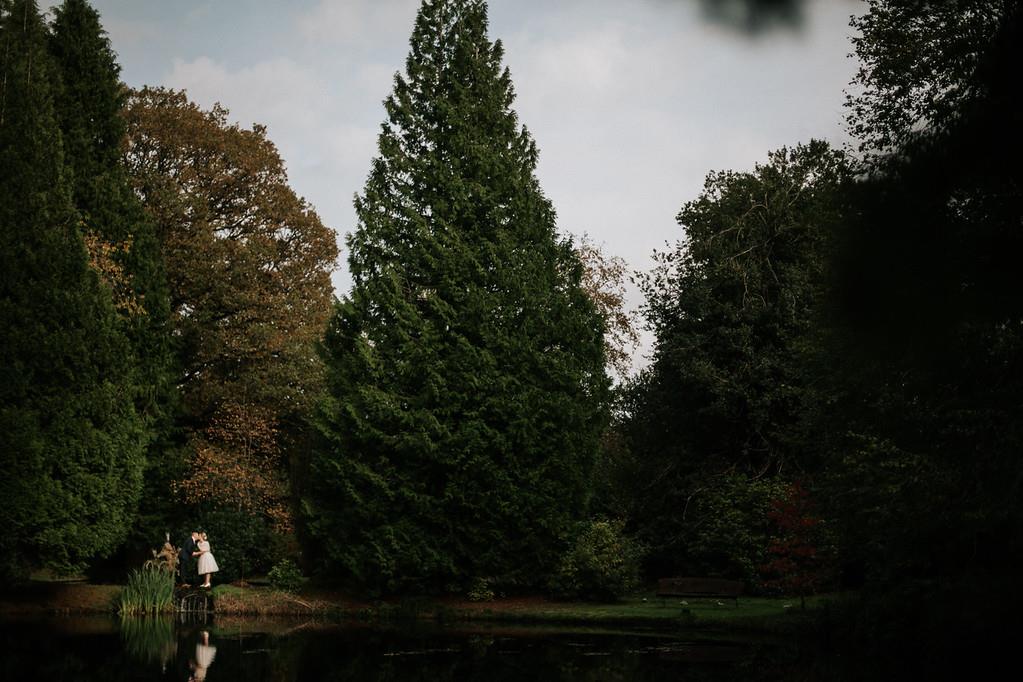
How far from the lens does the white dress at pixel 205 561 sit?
23672 millimetres

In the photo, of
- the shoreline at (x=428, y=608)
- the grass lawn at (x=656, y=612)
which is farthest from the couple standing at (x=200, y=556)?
the grass lawn at (x=656, y=612)

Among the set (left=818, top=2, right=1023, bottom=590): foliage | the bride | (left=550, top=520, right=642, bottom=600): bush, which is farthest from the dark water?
the bride

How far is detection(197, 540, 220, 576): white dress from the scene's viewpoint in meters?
23.7

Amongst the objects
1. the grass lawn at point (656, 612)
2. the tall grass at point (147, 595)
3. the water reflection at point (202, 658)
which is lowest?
the grass lawn at point (656, 612)

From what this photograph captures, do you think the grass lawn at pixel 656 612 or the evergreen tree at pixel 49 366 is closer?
the grass lawn at pixel 656 612

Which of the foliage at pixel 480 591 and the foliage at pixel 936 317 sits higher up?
the foliage at pixel 936 317

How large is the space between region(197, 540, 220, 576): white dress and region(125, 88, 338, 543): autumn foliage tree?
12.3 ft

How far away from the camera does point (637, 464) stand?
2966cm

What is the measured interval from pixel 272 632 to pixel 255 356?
1241 cm

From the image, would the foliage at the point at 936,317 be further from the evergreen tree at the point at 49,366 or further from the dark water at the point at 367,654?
the evergreen tree at the point at 49,366

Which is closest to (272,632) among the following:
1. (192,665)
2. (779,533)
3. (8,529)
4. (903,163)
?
(192,665)

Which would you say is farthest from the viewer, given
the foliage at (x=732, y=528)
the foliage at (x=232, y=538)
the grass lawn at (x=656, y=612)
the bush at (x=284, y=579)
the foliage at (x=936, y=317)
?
the foliage at (x=232, y=538)

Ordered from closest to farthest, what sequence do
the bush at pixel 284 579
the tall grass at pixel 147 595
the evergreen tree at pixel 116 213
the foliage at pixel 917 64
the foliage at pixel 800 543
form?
the foliage at pixel 917 64 → the foliage at pixel 800 543 → the tall grass at pixel 147 595 → the bush at pixel 284 579 → the evergreen tree at pixel 116 213

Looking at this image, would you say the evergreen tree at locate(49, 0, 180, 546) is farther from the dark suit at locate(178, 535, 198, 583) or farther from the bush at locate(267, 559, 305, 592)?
the bush at locate(267, 559, 305, 592)
